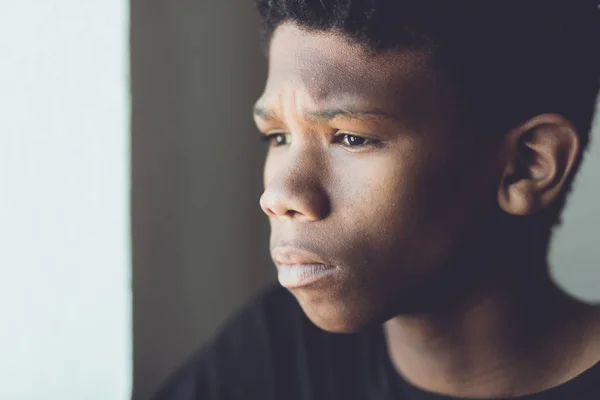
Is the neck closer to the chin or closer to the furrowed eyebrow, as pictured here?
the chin

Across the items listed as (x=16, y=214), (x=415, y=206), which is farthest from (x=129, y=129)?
(x=415, y=206)

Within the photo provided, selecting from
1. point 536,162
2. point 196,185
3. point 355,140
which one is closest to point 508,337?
point 536,162

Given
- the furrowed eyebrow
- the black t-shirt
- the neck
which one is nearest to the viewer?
the furrowed eyebrow

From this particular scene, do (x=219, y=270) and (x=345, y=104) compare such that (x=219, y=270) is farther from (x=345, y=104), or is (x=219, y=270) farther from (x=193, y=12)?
(x=345, y=104)

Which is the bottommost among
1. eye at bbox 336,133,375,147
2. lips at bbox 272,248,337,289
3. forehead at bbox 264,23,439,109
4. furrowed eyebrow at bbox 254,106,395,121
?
lips at bbox 272,248,337,289

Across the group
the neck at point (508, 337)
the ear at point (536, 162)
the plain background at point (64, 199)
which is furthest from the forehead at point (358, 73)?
the plain background at point (64, 199)

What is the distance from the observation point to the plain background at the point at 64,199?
A: 2.93ft

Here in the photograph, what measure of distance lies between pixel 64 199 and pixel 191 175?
0.80 feet

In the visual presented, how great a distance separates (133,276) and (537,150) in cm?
61

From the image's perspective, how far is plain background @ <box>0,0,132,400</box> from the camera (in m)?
0.89

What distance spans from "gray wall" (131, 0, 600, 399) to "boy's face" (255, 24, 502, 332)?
→ 0.34 m

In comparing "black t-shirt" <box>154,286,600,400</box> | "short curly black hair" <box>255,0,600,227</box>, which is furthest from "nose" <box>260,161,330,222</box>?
"black t-shirt" <box>154,286,600,400</box>

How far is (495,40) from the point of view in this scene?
2.39 ft

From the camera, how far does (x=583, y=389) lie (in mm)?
781
